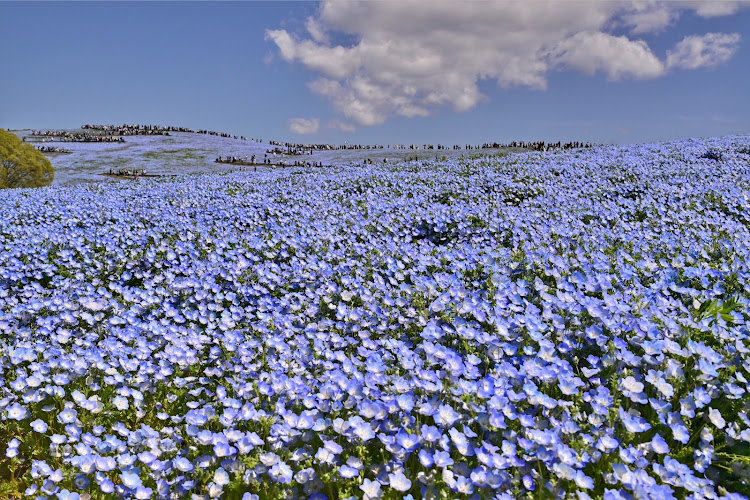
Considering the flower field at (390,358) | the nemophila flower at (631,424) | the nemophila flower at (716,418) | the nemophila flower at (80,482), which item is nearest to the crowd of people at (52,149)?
the flower field at (390,358)

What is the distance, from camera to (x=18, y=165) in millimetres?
28078

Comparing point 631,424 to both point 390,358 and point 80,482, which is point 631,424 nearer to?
point 390,358

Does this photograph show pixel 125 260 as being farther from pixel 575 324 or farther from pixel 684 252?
pixel 684 252

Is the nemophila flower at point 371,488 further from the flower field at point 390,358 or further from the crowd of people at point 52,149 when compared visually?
the crowd of people at point 52,149

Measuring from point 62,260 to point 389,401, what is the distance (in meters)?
7.36

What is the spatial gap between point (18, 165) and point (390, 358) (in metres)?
33.1

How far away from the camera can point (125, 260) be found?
7648 mm

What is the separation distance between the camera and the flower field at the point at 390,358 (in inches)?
109

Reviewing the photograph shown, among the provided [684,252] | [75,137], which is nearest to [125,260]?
[684,252]

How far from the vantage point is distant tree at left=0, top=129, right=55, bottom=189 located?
1080 inches

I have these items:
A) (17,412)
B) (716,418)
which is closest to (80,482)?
(17,412)

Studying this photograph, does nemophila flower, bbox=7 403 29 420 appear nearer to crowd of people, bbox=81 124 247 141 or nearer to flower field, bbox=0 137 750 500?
flower field, bbox=0 137 750 500

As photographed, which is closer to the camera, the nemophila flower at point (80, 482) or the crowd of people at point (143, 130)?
the nemophila flower at point (80, 482)

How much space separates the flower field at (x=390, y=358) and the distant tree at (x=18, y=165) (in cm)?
2440
